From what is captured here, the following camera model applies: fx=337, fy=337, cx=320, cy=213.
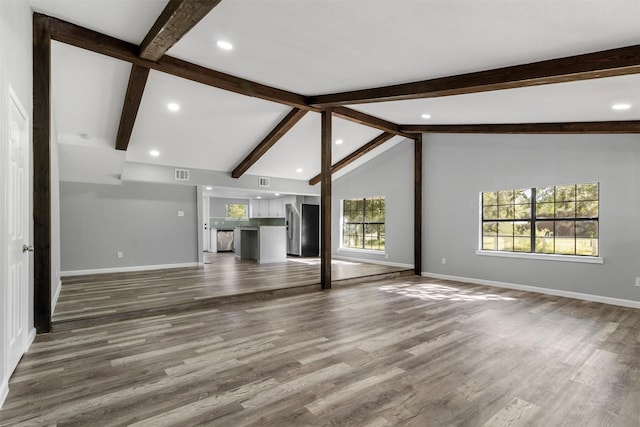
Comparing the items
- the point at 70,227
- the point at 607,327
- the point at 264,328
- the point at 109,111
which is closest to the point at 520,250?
the point at 607,327

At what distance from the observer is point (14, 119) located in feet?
7.91

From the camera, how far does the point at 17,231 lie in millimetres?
2539

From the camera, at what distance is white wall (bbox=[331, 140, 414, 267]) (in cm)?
748

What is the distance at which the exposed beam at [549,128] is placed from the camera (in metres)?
4.29

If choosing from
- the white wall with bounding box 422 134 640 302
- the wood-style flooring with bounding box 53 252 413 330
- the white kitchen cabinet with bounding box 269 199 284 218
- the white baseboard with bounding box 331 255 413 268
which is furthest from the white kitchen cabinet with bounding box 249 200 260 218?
the white wall with bounding box 422 134 640 302

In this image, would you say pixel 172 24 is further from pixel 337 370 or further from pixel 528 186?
pixel 528 186

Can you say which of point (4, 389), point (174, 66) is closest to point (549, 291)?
point (174, 66)

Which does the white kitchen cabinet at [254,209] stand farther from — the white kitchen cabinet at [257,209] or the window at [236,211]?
the window at [236,211]

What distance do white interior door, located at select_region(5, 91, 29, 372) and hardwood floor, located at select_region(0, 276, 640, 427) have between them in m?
0.25

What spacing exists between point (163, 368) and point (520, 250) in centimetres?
563

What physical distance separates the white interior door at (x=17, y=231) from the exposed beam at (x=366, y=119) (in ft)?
13.3

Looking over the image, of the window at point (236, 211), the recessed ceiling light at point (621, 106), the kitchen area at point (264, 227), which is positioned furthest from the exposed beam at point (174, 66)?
the window at point (236, 211)

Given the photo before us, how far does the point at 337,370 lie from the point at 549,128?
4.56 meters

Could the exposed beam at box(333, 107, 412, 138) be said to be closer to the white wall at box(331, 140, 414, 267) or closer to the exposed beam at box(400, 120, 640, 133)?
the exposed beam at box(400, 120, 640, 133)
